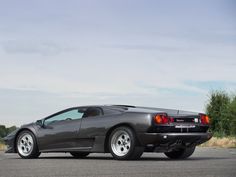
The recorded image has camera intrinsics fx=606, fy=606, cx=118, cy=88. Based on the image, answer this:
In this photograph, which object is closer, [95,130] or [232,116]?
[95,130]

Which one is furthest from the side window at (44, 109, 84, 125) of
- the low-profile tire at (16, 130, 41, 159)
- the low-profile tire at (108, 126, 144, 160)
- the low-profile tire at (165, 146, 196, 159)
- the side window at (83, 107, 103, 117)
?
the low-profile tire at (165, 146, 196, 159)

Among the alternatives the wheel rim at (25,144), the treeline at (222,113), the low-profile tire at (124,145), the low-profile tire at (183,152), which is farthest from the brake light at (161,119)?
the treeline at (222,113)

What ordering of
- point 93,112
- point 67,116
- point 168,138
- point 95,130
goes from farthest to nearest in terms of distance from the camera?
1. point 67,116
2. point 93,112
3. point 95,130
4. point 168,138

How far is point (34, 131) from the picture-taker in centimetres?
1316

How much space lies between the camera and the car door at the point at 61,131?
12616 mm

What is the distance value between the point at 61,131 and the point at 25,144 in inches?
38.3

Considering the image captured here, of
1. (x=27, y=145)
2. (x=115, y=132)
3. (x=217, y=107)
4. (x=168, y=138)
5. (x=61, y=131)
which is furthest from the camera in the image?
(x=217, y=107)

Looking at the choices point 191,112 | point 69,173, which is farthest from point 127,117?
point 69,173

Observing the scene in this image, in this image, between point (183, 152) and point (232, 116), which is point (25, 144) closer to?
point (183, 152)

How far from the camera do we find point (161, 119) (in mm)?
11656

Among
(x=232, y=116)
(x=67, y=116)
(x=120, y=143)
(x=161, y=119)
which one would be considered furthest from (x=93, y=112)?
(x=232, y=116)

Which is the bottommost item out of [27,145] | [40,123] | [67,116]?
[27,145]

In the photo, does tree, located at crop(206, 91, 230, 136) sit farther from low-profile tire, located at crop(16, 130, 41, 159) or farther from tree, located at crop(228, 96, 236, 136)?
low-profile tire, located at crop(16, 130, 41, 159)

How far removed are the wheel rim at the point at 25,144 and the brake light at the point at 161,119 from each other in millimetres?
3018
